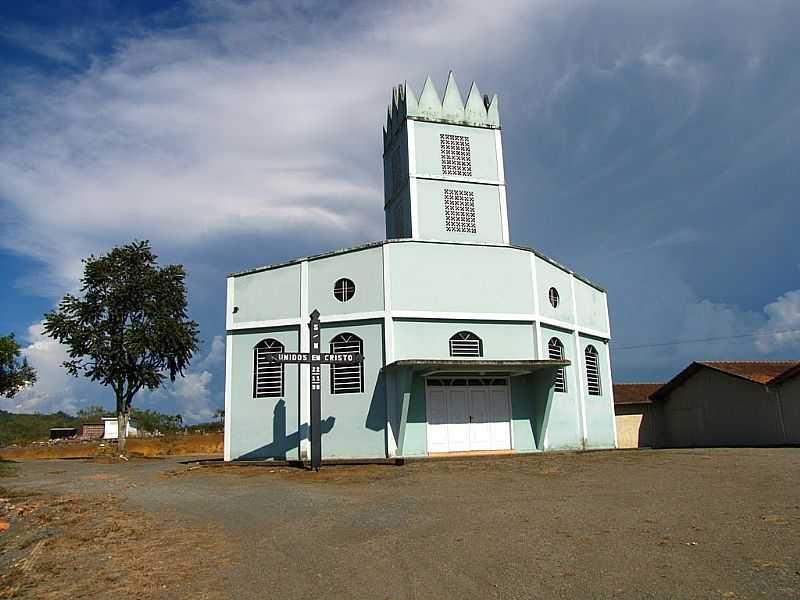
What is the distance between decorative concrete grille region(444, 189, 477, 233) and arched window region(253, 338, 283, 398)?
7.23 m

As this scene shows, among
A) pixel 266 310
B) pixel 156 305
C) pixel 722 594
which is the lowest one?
pixel 722 594

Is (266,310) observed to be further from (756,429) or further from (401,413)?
(756,429)

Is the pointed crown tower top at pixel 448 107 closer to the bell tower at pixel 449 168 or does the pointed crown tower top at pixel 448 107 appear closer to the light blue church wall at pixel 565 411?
the bell tower at pixel 449 168

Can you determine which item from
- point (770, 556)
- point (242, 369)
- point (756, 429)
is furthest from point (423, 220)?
point (770, 556)

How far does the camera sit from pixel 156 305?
3478cm

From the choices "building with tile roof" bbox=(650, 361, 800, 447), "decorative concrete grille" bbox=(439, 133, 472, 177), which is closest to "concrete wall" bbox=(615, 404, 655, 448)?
"building with tile roof" bbox=(650, 361, 800, 447)

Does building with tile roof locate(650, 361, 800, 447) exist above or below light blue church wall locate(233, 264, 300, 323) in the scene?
below

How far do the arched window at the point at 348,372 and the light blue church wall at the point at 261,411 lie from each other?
1347 mm

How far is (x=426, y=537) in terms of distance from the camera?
8.70 m

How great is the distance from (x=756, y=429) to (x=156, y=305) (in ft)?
90.5

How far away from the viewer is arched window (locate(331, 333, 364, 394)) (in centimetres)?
2075

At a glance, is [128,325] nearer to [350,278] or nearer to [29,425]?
[350,278]

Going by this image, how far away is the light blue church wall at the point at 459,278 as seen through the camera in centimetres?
2112

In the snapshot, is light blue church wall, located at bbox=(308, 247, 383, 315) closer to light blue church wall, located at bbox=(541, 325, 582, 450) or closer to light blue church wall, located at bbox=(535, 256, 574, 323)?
light blue church wall, located at bbox=(535, 256, 574, 323)
